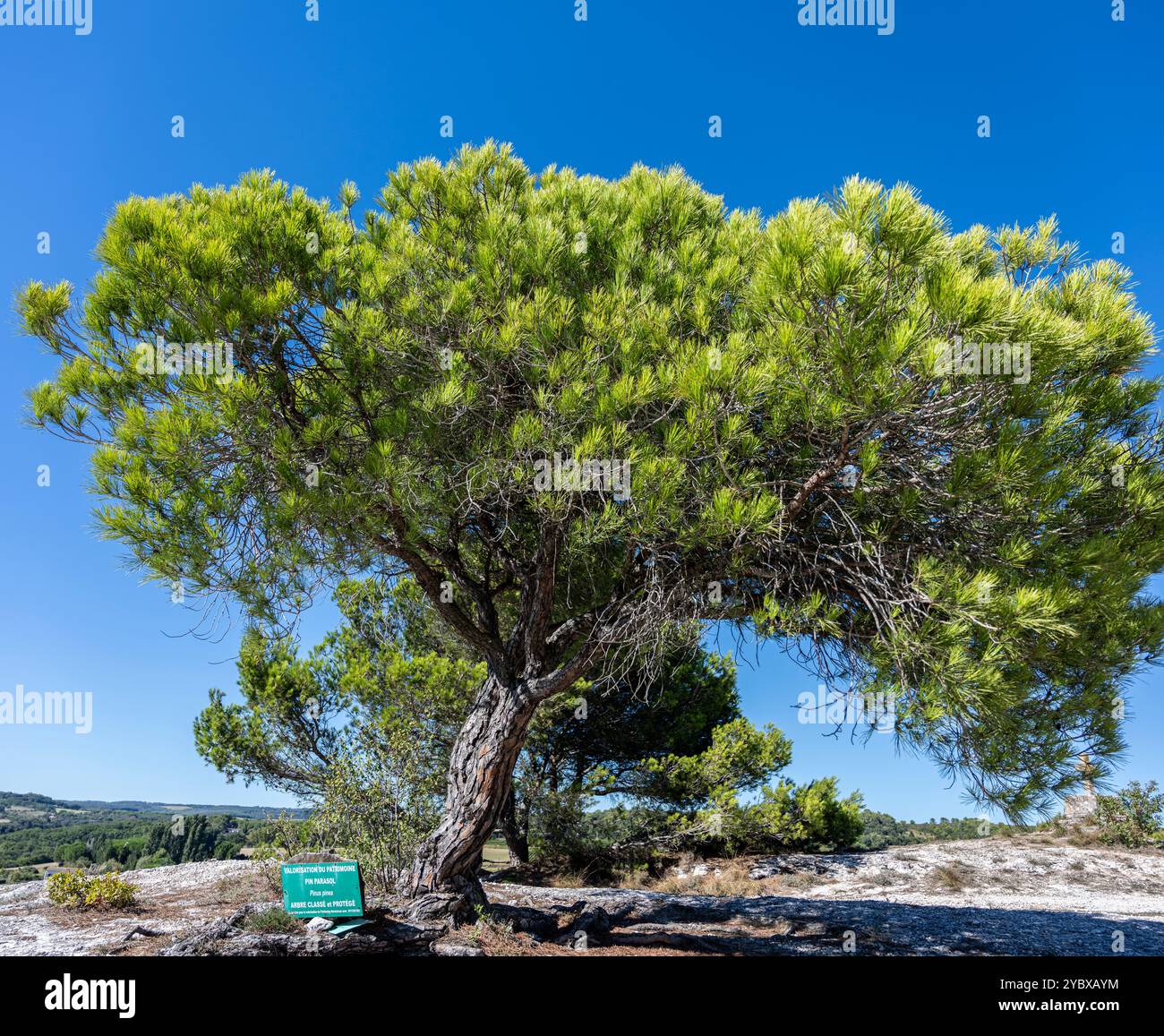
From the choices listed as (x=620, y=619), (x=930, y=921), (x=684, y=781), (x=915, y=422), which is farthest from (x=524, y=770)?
(x=915, y=422)

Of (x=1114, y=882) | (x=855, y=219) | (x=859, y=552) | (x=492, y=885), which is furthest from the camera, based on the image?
(x=1114, y=882)

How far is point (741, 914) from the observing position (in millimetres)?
8805

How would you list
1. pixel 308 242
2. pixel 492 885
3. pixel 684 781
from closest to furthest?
pixel 308 242 → pixel 492 885 → pixel 684 781

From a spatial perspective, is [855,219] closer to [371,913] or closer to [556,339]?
[556,339]

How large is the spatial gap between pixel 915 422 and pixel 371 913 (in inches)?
217

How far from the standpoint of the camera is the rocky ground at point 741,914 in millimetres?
5926

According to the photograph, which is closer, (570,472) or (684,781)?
(570,472)
